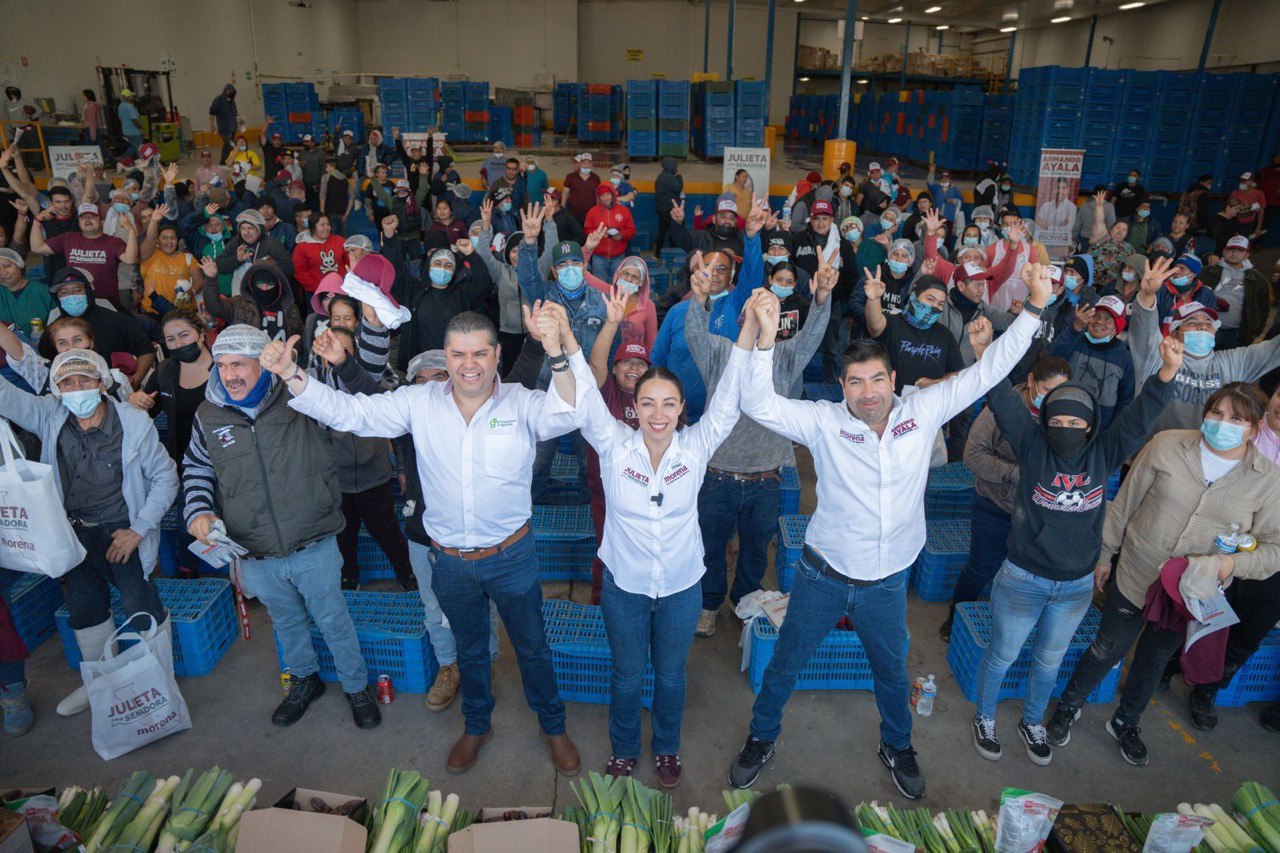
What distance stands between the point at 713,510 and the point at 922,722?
1.51m

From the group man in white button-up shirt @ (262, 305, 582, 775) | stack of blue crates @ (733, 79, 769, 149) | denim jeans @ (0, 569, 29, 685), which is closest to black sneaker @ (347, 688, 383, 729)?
man in white button-up shirt @ (262, 305, 582, 775)

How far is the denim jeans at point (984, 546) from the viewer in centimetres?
430

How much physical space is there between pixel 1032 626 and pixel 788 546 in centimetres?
146

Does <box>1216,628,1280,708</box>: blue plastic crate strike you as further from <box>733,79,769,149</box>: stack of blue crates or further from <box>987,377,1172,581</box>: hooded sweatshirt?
<box>733,79,769,149</box>: stack of blue crates

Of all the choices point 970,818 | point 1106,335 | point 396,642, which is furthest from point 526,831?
point 1106,335

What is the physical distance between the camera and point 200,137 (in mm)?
20781

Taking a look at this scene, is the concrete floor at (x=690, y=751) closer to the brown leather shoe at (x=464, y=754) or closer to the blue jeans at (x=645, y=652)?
the brown leather shoe at (x=464, y=754)

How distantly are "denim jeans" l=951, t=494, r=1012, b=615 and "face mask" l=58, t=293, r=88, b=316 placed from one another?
19.1ft

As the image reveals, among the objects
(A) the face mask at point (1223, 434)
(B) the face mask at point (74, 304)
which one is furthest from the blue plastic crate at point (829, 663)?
(B) the face mask at point (74, 304)

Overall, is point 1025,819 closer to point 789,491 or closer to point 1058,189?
point 789,491

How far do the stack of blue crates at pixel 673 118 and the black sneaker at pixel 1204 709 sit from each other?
16.4m

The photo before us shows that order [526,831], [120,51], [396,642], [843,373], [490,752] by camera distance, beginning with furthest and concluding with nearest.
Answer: [120,51] < [396,642] < [490,752] < [843,373] < [526,831]

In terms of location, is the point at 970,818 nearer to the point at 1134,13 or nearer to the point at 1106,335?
the point at 1106,335

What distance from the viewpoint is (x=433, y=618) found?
4062mm
